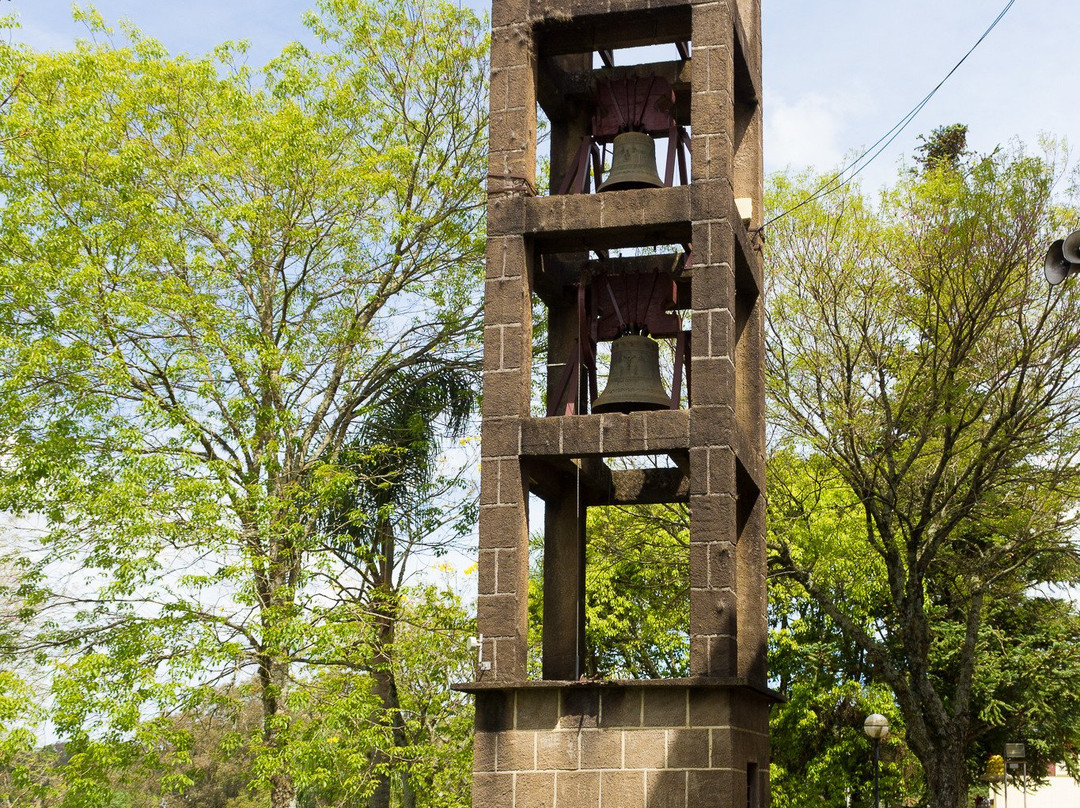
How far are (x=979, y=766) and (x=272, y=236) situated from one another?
79.4 feet

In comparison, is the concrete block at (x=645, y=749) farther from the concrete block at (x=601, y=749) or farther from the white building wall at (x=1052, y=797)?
the white building wall at (x=1052, y=797)

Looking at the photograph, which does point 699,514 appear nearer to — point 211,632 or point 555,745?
point 555,745

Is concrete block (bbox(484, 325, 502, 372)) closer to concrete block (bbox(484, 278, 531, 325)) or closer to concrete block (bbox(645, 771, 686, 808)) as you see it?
concrete block (bbox(484, 278, 531, 325))

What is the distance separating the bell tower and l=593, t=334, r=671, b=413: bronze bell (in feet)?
0.07

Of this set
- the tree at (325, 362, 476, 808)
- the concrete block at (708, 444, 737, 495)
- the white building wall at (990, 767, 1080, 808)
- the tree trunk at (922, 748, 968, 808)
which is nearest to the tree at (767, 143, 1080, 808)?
the tree trunk at (922, 748, 968, 808)

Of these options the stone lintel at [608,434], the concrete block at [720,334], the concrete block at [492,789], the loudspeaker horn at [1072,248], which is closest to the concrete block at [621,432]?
the stone lintel at [608,434]

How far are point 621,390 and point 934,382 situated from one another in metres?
8.71

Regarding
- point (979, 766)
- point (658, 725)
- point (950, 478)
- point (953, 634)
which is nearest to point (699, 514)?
point (658, 725)

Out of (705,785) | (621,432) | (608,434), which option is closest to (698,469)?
(621,432)

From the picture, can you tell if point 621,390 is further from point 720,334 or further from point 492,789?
point 492,789

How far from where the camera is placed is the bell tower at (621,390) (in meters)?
11.6

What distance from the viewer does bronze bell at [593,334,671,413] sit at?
1291cm

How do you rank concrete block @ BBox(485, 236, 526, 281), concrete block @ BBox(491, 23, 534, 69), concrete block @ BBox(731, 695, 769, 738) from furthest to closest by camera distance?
concrete block @ BBox(491, 23, 534, 69)
concrete block @ BBox(485, 236, 526, 281)
concrete block @ BBox(731, 695, 769, 738)

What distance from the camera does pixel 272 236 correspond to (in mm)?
20469
